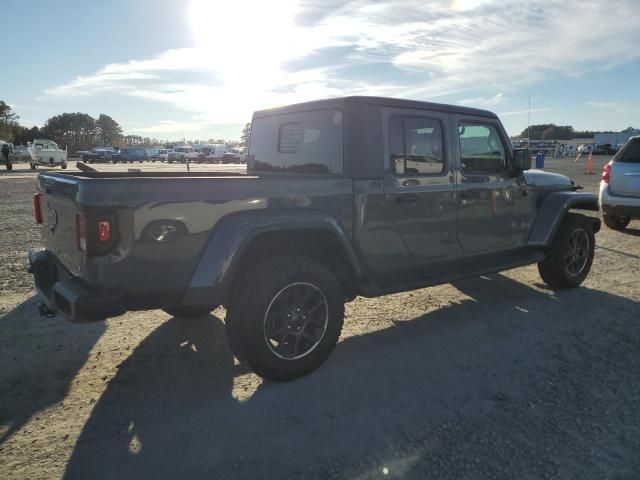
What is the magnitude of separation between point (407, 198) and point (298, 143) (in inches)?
42.2

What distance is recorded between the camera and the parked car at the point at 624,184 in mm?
7984

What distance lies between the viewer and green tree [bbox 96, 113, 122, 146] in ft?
419

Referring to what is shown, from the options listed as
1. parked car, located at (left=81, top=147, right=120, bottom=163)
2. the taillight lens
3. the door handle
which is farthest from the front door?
parked car, located at (left=81, top=147, right=120, bottom=163)

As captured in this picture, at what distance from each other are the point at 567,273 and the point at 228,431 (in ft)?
14.0

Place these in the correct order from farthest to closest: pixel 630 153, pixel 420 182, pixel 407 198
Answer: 1. pixel 630 153
2. pixel 420 182
3. pixel 407 198

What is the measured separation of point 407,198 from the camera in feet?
12.5

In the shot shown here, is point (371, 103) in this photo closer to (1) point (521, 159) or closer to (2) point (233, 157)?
(1) point (521, 159)

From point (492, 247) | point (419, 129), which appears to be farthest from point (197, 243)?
point (492, 247)

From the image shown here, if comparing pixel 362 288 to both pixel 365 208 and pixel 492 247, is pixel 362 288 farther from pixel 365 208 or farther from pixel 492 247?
pixel 492 247

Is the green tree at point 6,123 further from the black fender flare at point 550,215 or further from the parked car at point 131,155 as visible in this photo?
the black fender flare at point 550,215

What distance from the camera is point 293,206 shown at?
3262 millimetres

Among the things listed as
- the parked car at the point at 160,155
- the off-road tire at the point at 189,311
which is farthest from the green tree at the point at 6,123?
the off-road tire at the point at 189,311

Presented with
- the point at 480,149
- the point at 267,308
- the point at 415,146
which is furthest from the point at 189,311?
the point at 480,149

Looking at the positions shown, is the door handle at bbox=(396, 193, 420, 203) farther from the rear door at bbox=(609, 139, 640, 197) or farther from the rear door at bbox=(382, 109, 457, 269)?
the rear door at bbox=(609, 139, 640, 197)
